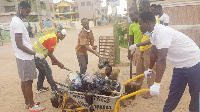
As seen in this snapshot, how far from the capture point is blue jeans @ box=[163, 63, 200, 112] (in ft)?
9.15

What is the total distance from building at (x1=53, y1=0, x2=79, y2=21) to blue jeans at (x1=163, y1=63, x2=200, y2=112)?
5626 centimetres

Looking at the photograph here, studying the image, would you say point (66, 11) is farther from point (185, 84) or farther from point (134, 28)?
point (185, 84)

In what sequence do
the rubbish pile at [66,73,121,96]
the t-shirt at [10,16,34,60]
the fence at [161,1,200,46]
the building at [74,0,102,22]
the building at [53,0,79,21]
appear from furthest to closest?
the building at [53,0,79,21] < the building at [74,0,102,22] < the fence at [161,1,200,46] < the t-shirt at [10,16,34,60] < the rubbish pile at [66,73,121,96]

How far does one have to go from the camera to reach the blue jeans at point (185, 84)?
2.79 meters

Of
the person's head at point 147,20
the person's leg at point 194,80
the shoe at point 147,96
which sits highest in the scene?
the person's head at point 147,20

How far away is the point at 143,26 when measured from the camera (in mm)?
2920

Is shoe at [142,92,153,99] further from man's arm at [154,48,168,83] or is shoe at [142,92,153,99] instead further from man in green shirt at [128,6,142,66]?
man's arm at [154,48,168,83]

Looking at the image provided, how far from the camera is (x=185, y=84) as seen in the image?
298 cm

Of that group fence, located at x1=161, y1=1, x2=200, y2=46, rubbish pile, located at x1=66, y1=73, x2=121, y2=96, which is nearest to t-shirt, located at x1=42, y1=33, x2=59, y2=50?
rubbish pile, located at x1=66, y1=73, x2=121, y2=96

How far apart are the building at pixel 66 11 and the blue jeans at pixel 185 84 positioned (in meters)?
56.3

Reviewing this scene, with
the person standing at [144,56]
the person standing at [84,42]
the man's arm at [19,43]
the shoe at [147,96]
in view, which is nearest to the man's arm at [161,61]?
the person standing at [144,56]

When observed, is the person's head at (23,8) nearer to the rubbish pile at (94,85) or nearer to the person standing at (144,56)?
the rubbish pile at (94,85)

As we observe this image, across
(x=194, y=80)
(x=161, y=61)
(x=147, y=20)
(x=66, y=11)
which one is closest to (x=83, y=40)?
(x=147, y=20)

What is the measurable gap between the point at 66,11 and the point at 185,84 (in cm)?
5851
